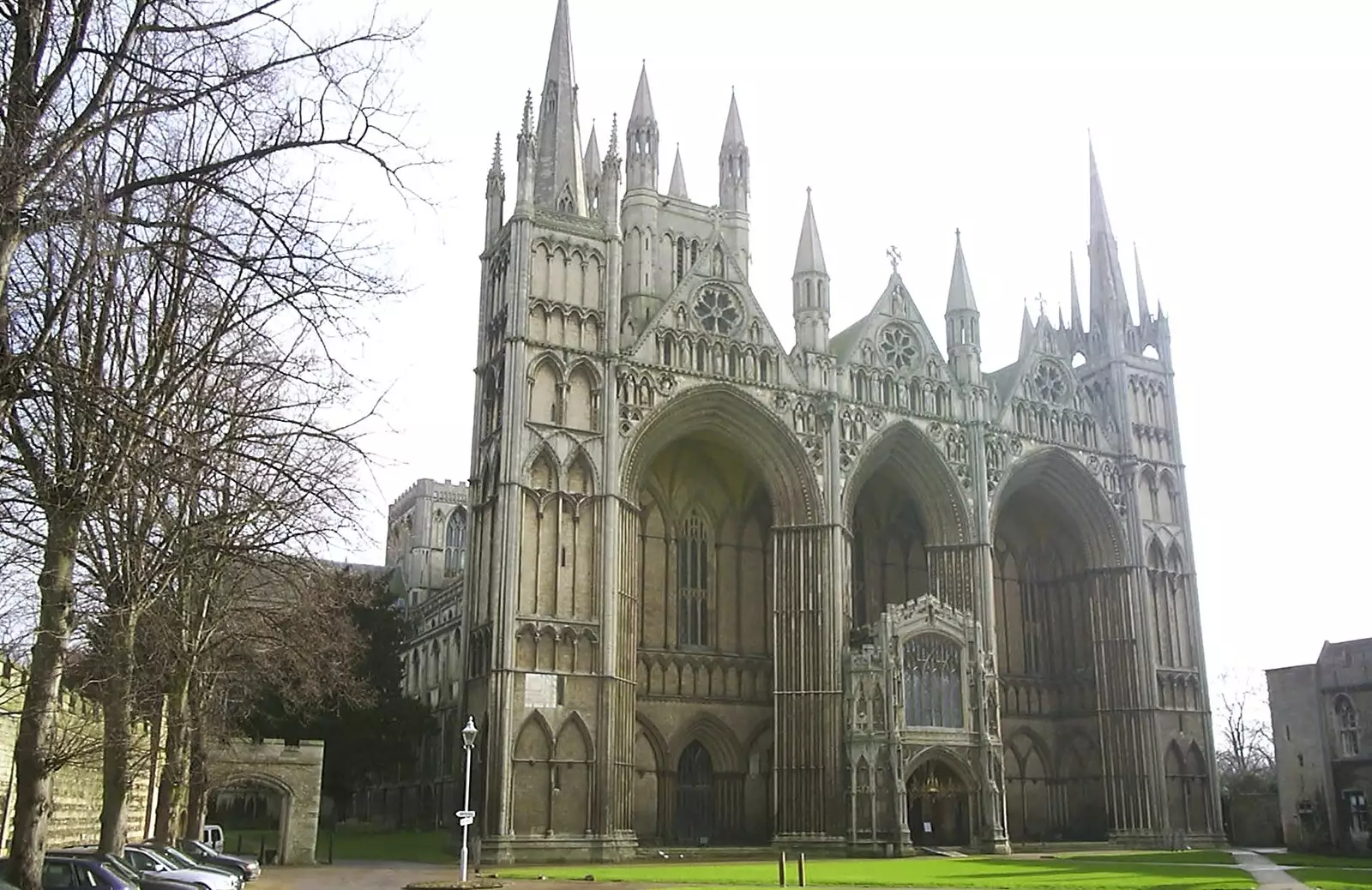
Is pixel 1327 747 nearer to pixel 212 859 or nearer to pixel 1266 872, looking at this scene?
pixel 1266 872

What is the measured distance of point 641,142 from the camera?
5175 centimetres

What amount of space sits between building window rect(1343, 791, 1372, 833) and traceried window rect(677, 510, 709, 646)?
68.8 ft

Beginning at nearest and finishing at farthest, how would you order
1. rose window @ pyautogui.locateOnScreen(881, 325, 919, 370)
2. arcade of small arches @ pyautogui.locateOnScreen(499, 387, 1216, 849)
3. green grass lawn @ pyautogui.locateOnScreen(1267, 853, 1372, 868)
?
green grass lawn @ pyautogui.locateOnScreen(1267, 853, 1372, 868) < arcade of small arches @ pyautogui.locateOnScreen(499, 387, 1216, 849) < rose window @ pyautogui.locateOnScreen(881, 325, 919, 370)

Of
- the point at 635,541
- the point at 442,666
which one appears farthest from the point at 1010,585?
the point at 442,666

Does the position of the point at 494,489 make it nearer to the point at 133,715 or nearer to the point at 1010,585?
the point at 133,715

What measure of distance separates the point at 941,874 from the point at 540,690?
41.6ft

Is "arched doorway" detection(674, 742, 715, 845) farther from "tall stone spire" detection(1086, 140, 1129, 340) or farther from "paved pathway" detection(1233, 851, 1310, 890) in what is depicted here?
"tall stone spire" detection(1086, 140, 1129, 340)

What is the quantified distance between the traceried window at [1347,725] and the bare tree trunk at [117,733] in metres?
36.5

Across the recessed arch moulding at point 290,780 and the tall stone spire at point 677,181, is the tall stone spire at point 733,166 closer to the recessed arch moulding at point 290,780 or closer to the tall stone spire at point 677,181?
the tall stone spire at point 677,181

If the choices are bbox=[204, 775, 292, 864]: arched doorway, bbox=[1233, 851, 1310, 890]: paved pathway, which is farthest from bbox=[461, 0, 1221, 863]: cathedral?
bbox=[1233, 851, 1310, 890]: paved pathway

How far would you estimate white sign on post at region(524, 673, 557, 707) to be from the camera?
119ft

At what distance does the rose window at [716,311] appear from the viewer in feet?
143

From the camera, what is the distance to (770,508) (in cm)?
4684

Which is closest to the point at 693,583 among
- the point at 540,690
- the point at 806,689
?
the point at 806,689
